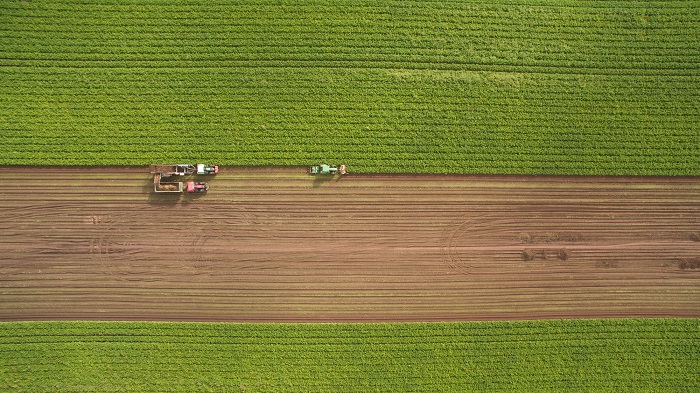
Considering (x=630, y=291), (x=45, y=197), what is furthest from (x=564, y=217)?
(x=45, y=197)

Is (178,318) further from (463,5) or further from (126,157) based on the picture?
(463,5)

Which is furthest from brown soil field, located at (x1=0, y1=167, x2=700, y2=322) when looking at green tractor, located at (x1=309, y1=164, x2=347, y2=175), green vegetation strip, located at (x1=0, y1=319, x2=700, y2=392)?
green vegetation strip, located at (x1=0, y1=319, x2=700, y2=392)

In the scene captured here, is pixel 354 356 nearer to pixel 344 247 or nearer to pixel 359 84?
pixel 344 247

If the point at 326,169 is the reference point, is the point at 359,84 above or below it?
above

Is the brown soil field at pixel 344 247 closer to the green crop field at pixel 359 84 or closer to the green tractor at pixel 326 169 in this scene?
the green tractor at pixel 326 169

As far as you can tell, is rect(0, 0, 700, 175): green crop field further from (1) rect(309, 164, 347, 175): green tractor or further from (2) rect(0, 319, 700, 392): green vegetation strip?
(2) rect(0, 319, 700, 392): green vegetation strip

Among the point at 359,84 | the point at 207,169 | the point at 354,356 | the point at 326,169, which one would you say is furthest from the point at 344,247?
the point at 359,84
